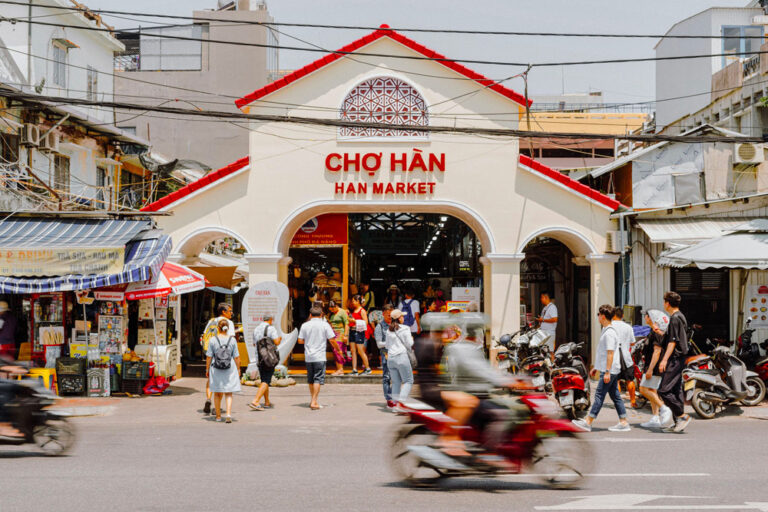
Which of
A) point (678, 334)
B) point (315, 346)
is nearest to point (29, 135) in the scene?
point (315, 346)

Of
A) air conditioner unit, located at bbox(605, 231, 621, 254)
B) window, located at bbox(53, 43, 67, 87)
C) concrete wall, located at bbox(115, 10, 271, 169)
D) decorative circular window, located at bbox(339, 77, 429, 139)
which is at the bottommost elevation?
air conditioner unit, located at bbox(605, 231, 621, 254)

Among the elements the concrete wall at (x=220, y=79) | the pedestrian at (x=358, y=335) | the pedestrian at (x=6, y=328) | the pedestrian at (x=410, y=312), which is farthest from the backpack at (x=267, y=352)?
the concrete wall at (x=220, y=79)

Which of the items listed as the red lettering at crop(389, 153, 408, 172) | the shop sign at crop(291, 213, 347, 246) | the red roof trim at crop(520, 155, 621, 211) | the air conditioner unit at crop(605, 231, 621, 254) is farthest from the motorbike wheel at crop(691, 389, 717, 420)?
the shop sign at crop(291, 213, 347, 246)

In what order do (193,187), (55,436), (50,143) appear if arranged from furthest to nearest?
(50,143), (193,187), (55,436)

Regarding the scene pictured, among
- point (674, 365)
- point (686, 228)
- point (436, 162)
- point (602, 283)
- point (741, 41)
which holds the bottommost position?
point (674, 365)

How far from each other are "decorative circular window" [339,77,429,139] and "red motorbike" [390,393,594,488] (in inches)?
441

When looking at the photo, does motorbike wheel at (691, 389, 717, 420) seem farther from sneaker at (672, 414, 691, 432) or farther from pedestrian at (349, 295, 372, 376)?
pedestrian at (349, 295, 372, 376)

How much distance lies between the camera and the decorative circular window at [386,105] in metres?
18.4

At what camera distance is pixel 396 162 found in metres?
18.5

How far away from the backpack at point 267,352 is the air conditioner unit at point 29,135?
857 centimetres

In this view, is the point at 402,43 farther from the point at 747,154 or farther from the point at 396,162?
the point at 747,154

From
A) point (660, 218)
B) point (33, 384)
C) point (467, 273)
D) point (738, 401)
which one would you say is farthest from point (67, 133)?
point (738, 401)

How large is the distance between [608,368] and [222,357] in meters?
5.99

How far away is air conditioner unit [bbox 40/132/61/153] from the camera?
1930 cm
